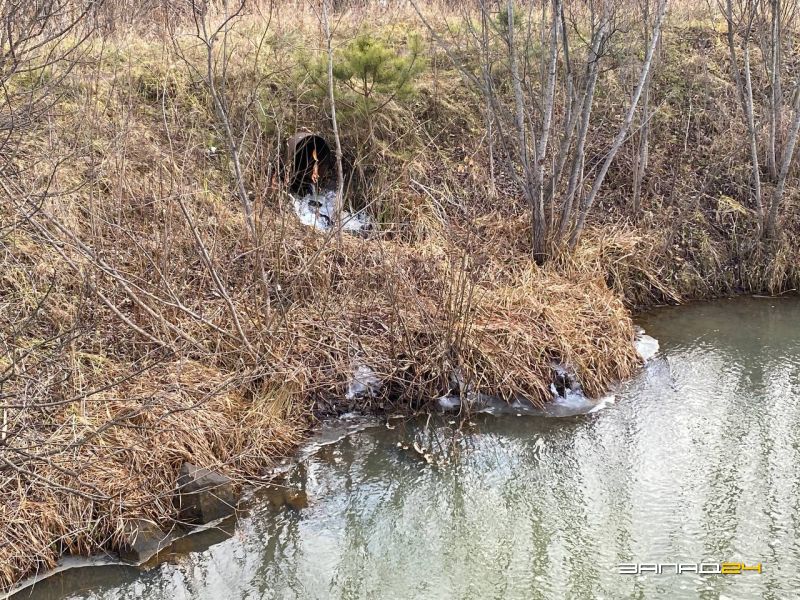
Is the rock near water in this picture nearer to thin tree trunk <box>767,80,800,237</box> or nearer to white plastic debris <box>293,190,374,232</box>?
white plastic debris <box>293,190,374,232</box>

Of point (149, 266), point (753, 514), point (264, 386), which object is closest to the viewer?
point (753, 514)

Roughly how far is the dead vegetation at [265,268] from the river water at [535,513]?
384mm

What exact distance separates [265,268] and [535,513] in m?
2.88

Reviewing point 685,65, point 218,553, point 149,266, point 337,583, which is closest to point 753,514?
point 337,583

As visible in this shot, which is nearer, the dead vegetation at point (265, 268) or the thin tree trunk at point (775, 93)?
the dead vegetation at point (265, 268)

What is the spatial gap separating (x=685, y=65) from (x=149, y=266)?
7.68 metres

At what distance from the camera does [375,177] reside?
25.5 ft

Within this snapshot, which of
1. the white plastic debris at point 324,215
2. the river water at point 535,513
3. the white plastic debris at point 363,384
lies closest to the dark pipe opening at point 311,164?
the white plastic debris at point 324,215

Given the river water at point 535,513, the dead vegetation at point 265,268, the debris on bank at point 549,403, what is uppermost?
the dead vegetation at point 265,268

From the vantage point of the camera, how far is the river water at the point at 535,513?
3852 mm

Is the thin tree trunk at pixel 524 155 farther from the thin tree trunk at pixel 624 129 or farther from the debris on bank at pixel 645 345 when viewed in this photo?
the debris on bank at pixel 645 345

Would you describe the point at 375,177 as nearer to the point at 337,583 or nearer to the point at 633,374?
→ the point at 633,374

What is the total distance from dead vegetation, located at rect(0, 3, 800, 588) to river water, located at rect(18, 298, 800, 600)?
384mm

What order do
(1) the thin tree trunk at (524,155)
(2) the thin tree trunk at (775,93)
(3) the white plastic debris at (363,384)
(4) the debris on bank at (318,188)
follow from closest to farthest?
(3) the white plastic debris at (363,384)
(1) the thin tree trunk at (524,155)
(4) the debris on bank at (318,188)
(2) the thin tree trunk at (775,93)
